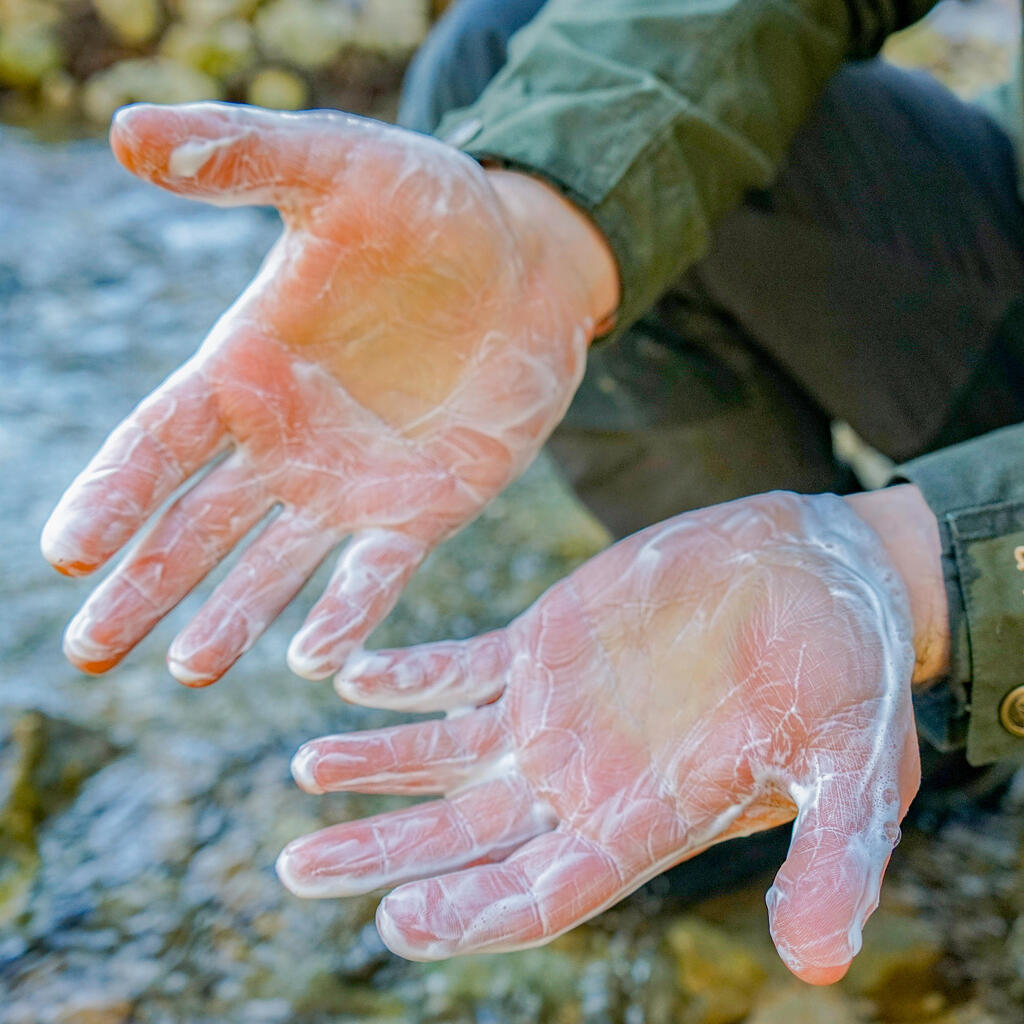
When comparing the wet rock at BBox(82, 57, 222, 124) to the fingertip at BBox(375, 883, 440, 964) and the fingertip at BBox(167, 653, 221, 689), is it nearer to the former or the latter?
the fingertip at BBox(167, 653, 221, 689)

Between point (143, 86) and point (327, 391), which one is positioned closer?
point (327, 391)

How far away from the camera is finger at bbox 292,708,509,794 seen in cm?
98

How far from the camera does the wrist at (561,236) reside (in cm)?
125

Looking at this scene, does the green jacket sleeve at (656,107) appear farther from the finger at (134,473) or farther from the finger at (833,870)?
the finger at (833,870)

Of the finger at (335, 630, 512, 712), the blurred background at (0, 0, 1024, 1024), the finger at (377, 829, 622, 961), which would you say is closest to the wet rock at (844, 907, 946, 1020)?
the blurred background at (0, 0, 1024, 1024)

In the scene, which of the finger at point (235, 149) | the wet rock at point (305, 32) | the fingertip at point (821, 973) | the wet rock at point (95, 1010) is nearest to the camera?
the fingertip at point (821, 973)

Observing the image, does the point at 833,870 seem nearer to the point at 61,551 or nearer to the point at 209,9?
the point at 61,551

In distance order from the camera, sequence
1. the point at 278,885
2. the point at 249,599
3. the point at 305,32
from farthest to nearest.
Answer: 1. the point at 305,32
2. the point at 278,885
3. the point at 249,599

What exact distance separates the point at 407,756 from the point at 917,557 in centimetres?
63

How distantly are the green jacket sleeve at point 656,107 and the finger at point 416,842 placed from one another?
0.73 m

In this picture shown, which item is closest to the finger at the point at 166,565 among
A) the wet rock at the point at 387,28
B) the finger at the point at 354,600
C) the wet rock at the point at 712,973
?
the finger at the point at 354,600

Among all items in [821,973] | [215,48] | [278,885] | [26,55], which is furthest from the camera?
[215,48]

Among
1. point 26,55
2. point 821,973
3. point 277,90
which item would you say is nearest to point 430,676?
point 821,973

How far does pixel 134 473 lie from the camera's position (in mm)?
1047
